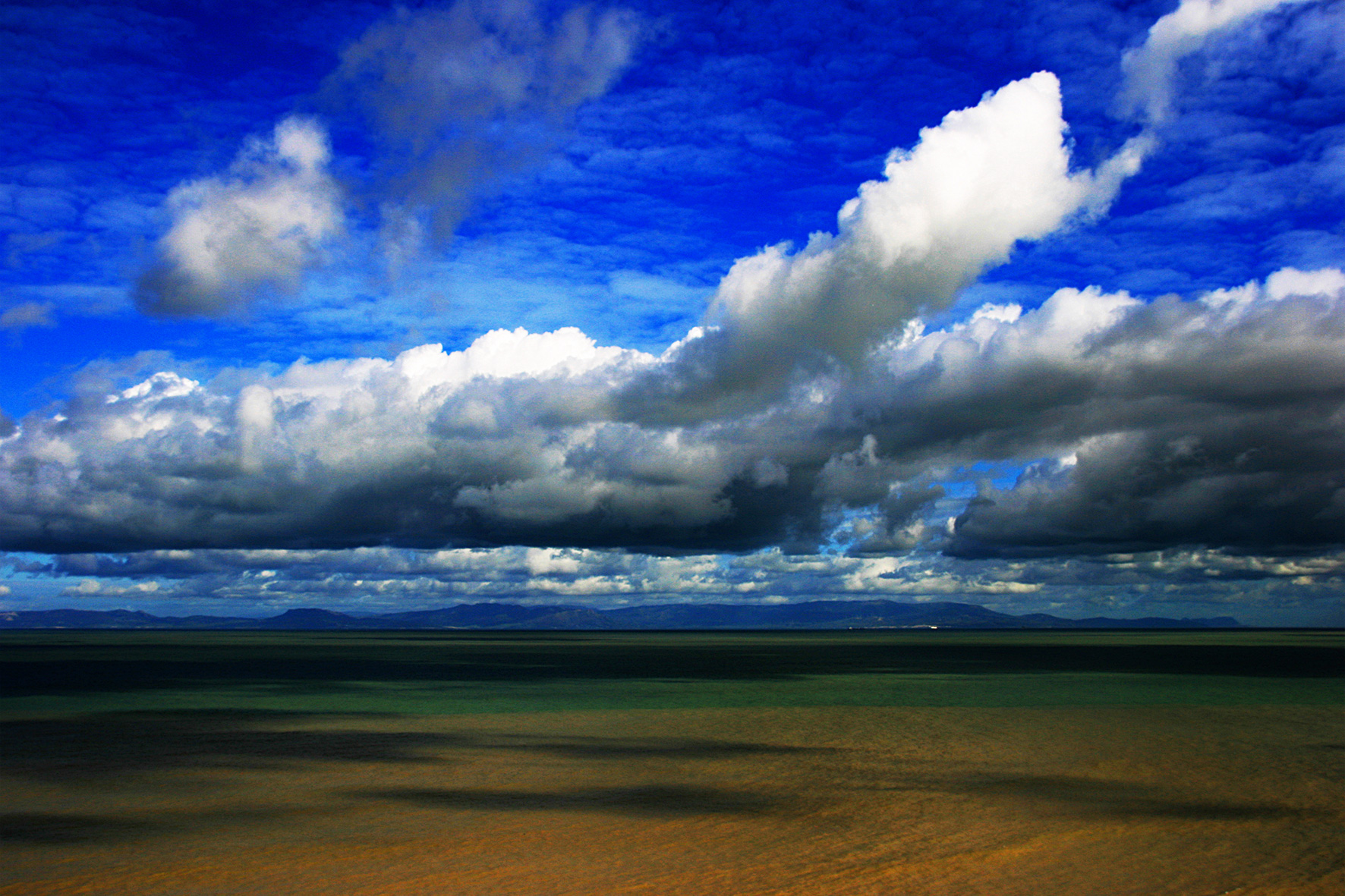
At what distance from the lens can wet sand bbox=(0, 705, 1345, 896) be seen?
16266 mm

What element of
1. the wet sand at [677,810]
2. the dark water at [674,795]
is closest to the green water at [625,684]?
the dark water at [674,795]

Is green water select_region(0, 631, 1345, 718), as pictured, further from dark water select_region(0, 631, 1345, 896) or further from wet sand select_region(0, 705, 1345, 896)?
wet sand select_region(0, 705, 1345, 896)

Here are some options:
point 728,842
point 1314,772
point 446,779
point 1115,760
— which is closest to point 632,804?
point 728,842

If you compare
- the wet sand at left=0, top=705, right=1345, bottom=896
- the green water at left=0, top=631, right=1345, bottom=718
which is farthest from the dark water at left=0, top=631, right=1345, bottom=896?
the green water at left=0, top=631, right=1345, bottom=718

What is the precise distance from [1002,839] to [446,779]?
1485cm

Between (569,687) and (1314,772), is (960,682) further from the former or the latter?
(1314,772)

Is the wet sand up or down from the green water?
up

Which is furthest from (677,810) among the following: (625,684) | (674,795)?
(625,684)

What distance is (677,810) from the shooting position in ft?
72.2

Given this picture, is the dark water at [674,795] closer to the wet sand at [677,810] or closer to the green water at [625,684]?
the wet sand at [677,810]

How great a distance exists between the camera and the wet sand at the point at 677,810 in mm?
16266

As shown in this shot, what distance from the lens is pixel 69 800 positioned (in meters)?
23.3

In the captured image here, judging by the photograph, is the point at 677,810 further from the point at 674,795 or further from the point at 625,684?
the point at 625,684

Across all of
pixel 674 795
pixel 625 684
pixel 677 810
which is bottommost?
pixel 625 684
